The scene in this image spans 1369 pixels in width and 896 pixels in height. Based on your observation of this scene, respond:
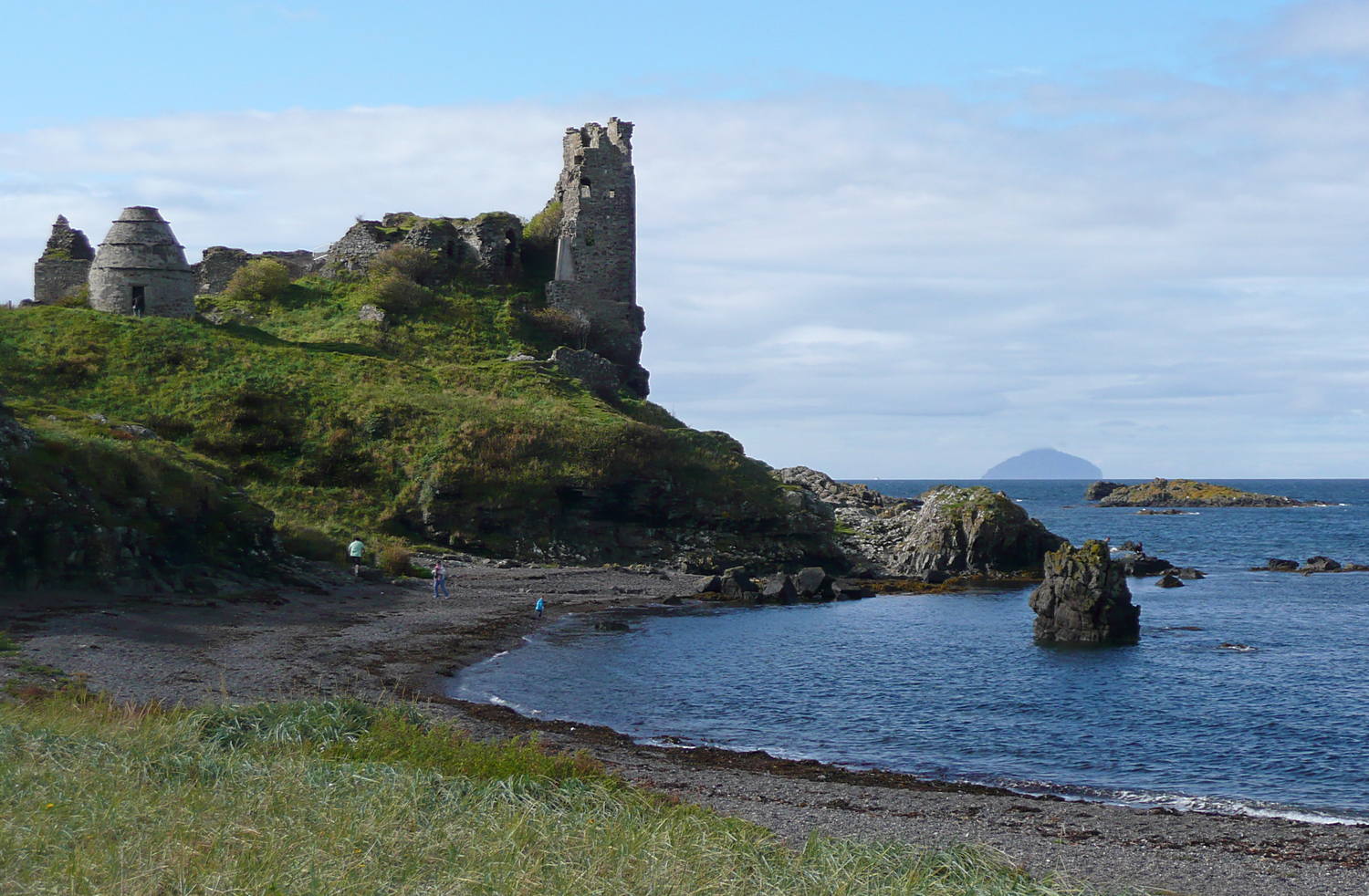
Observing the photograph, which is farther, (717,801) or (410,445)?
(410,445)

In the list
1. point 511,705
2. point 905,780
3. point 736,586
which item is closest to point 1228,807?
point 905,780

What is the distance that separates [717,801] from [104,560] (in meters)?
23.9

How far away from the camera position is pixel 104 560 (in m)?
34.2

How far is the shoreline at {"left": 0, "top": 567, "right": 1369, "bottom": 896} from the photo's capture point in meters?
16.8

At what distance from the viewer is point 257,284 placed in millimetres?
77688

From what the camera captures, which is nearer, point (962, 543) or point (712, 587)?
point (712, 587)

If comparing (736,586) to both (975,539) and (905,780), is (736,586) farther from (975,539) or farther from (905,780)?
(905,780)

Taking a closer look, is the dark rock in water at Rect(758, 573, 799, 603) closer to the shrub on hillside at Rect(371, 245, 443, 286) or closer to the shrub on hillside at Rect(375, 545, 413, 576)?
the shrub on hillside at Rect(375, 545, 413, 576)

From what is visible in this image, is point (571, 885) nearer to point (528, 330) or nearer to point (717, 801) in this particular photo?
point (717, 801)

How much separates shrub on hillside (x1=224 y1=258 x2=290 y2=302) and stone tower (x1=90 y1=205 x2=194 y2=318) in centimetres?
963

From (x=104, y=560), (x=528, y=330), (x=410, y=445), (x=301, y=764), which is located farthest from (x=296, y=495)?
(x=301, y=764)

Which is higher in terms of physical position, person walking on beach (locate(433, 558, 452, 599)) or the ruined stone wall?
the ruined stone wall

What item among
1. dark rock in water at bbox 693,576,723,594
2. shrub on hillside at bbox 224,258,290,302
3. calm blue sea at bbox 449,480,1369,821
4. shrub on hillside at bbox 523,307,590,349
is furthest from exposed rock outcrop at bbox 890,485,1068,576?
shrub on hillside at bbox 224,258,290,302

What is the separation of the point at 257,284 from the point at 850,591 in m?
47.4
